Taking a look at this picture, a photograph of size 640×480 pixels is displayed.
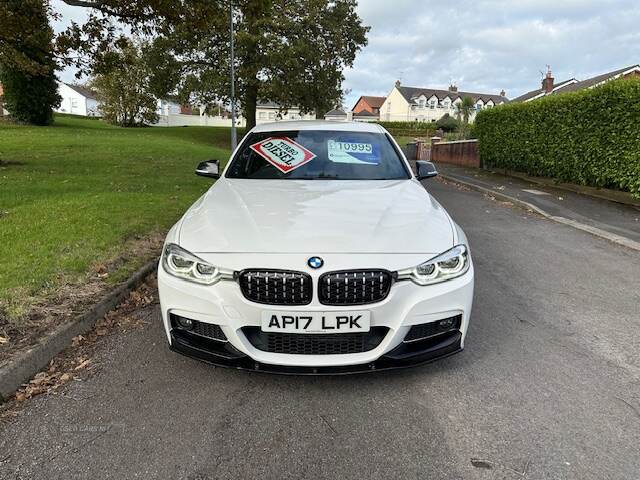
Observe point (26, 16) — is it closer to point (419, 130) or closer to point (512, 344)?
point (512, 344)

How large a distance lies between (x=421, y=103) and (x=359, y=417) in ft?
272

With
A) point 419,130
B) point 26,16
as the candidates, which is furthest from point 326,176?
point 419,130

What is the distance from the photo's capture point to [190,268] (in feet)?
9.40

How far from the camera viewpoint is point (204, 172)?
483cm

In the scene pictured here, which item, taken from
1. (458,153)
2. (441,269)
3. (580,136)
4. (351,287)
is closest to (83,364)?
(351,287)

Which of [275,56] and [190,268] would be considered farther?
[275,56]

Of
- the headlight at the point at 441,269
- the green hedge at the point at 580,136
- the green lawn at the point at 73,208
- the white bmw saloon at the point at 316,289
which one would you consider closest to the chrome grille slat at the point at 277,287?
the white bmw saloon at the point at 316,289

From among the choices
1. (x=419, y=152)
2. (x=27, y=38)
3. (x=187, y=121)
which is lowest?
Result: (x=419, y=152)

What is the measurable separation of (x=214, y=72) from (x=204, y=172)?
84.2 ft

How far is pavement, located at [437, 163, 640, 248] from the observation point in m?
8.16

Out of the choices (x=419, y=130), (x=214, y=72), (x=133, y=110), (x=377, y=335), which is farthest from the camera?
(x=419, y=130)

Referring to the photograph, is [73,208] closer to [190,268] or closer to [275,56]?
[190,268]

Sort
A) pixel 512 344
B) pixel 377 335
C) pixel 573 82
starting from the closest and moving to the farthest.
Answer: pixel 377 335, pixel 512 344, pixel 573 82

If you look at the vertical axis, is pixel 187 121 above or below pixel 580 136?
above
